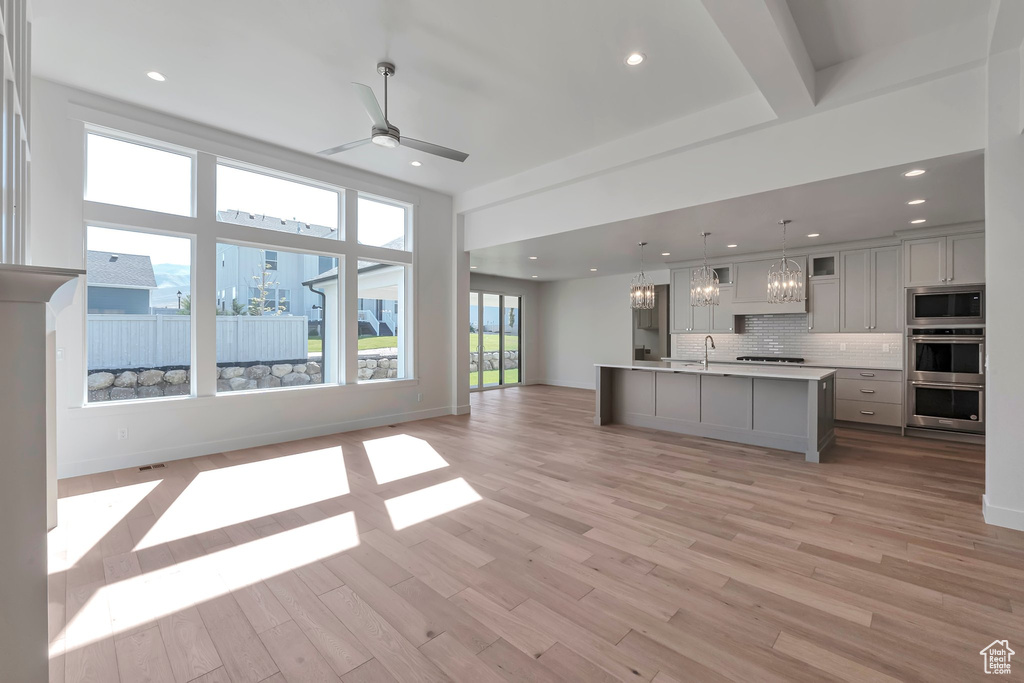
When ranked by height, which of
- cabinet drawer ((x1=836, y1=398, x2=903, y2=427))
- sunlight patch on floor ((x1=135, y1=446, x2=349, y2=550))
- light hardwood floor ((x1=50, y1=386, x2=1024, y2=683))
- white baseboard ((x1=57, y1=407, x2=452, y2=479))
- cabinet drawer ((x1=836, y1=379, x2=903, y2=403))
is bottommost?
light hardwood floor ((x1=50, y1=386, x2=1024, y2=683))

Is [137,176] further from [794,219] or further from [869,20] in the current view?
[794,219]

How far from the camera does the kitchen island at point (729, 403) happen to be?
4.86m

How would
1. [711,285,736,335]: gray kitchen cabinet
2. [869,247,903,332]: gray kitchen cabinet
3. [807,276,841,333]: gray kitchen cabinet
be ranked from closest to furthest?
[869,247,903,332]: gray kitchen cabinet
[807,276,841,333]: gray kitchen cabinet
[711,285,736,335]: gray kitchen cabinet

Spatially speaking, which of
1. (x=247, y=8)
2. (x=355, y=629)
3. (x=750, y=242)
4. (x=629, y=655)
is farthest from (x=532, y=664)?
(x=750, y=242)

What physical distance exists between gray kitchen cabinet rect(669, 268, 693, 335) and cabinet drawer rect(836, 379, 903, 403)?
8.19 ft

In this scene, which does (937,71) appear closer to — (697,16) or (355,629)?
(697,16)

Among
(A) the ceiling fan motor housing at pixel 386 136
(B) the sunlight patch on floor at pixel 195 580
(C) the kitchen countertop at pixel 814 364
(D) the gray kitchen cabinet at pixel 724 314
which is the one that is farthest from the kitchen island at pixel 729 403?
(B) the sunlight patch on floor at pixel 195 580

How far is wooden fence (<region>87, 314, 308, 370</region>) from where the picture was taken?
4.35 metres

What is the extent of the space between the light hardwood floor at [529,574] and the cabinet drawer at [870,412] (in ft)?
5.09

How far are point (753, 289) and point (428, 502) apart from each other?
6305 millimetres

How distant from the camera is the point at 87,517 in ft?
10.4

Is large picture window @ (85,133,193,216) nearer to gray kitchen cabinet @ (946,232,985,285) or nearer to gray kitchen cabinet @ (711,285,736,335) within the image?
gray kitchen cabinet @ (711,285,736,335)

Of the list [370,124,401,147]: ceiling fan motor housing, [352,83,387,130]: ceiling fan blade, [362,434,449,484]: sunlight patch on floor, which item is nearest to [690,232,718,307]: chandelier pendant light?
[362,434,449,484]: sunlight patch on floor

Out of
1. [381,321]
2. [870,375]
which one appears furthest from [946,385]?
[381,321]
